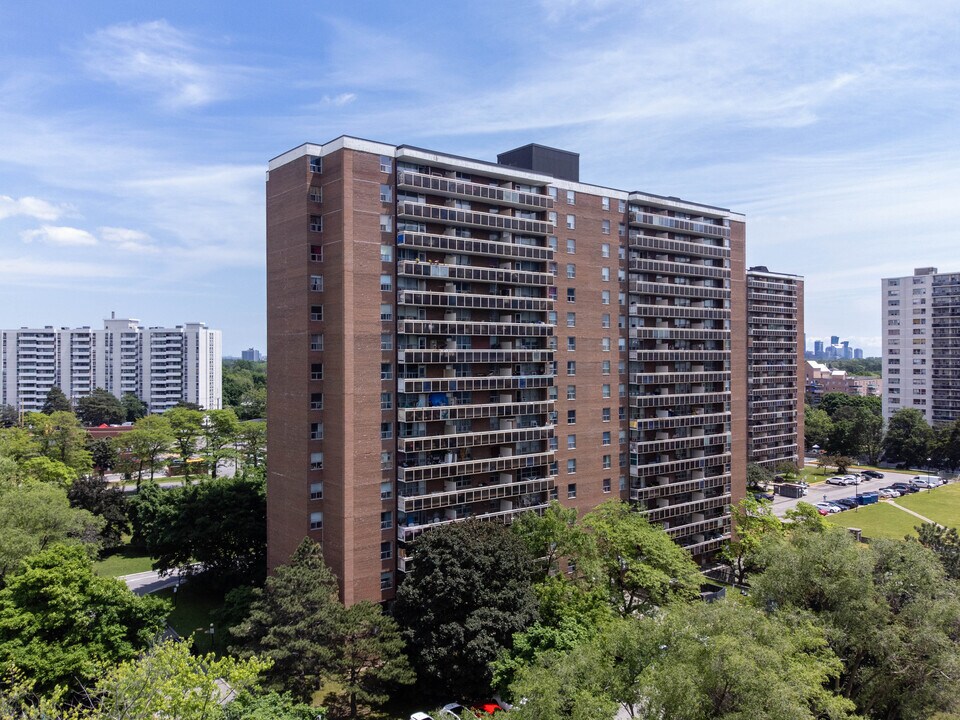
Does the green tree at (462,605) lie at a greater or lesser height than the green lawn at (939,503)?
greater

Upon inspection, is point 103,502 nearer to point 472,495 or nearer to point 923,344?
point 472,495

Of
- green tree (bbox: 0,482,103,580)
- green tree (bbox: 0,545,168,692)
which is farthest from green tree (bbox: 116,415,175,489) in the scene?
green tree (bbox: 0,545,168,692)

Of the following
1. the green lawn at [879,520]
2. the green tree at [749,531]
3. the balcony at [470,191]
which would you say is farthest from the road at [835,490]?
the balcony at [470,191]

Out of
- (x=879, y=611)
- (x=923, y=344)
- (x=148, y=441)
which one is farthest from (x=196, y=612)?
(x=923, y=344)

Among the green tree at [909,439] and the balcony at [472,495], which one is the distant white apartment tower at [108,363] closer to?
the balcony at [472,495]

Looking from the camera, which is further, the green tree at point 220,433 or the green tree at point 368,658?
the green tree at point 220,433

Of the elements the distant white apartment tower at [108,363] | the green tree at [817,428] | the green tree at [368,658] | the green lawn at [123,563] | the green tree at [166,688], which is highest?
the distant white apartment tower at [108,363]

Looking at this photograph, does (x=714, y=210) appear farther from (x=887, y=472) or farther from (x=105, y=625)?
(x=887, y=472)
